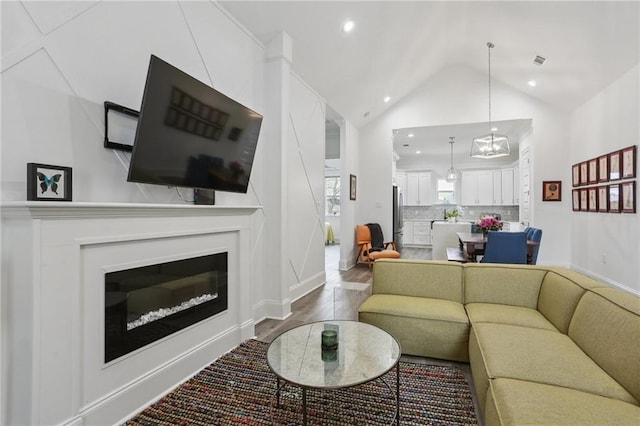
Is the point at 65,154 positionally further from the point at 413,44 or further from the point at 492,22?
the point at 492,22

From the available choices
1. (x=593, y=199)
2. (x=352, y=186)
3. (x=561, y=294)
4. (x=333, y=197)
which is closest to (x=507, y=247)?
(x=561, y=294)

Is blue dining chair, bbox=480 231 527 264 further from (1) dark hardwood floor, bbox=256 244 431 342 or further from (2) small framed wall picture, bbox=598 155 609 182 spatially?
(2) small framed wall picture, bbox=598 155 609 182

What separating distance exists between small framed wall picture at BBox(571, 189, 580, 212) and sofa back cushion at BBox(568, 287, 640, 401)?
4662 millimetres

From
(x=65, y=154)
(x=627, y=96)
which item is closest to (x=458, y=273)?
(x=65, y=154)

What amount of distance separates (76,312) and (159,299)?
0.57 m

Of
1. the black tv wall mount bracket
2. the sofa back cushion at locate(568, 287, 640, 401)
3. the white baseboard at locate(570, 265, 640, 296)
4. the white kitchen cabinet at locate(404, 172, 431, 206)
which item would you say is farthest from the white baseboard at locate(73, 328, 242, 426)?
the white kitchen cabinet at locate(404, 172, 431, 206)

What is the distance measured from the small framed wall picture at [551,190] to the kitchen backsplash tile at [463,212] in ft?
11.5

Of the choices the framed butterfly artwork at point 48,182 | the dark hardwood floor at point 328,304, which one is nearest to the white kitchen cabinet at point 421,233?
the dark hardwood floor at point 328,304

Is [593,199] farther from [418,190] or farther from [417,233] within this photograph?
Answer: [418,190]

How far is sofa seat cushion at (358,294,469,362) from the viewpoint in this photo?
2.34 meters

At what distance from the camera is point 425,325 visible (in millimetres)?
2400

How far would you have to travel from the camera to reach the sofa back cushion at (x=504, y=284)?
99.7 inches

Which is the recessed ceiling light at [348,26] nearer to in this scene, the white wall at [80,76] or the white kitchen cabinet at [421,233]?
the white wall at [80,76]

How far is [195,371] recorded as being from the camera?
2291 mm
